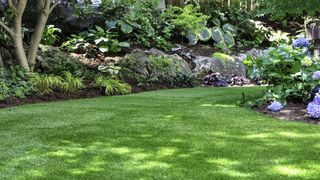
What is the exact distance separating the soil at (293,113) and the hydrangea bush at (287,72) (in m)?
0.10

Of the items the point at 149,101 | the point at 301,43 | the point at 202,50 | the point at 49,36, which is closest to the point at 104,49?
the point at 49,36

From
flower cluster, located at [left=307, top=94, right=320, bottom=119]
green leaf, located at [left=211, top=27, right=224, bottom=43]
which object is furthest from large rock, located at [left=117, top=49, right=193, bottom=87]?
flower cluster, located at [left=307, top=94, right=320, bottom=119]

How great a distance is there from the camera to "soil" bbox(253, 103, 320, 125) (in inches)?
187

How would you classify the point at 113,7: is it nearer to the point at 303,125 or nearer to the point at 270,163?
the point at 303,125

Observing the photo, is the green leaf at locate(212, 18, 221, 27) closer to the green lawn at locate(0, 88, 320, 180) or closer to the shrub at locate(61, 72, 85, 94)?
the shrub at locate(61, 72, 85, 94)

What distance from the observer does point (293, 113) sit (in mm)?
5027

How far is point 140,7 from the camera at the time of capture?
12.7 meters

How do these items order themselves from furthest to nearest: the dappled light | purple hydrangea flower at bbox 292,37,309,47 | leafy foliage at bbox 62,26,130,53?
1. leafy foliage at bbox 62,26,130,53
2. purple hydrangea flower at bbox 292,37,309,47
3. the dappled light

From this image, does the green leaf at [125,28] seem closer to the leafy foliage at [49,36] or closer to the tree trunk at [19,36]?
the leafy foliage at [49,36]

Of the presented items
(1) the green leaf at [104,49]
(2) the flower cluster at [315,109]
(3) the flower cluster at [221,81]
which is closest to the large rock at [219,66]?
(3) the flower cluster at [221,81]

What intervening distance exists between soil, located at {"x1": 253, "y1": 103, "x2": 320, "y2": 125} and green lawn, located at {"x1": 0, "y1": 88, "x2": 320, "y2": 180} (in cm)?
21

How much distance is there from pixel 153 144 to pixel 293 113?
2061 mm

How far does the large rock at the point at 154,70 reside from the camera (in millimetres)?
8828

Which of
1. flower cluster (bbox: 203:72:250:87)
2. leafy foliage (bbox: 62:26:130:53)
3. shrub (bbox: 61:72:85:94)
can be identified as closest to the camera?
shrub (bbox: 61:72:85:94)
